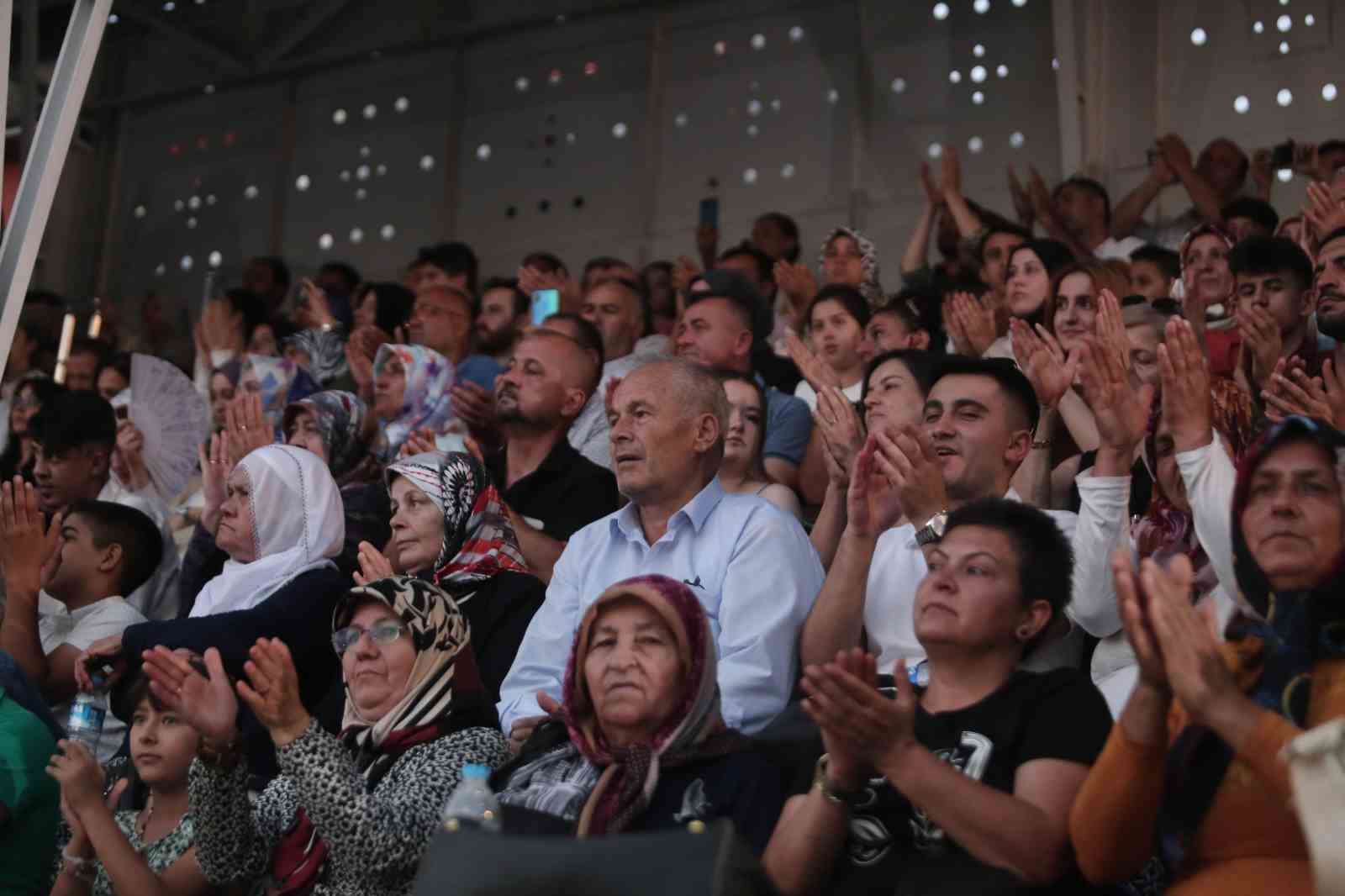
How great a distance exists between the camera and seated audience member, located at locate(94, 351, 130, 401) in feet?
23.0

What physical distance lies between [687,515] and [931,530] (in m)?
0.56

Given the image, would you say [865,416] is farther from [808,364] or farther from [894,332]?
[894,332]

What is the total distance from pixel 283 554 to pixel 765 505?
49.9 inches

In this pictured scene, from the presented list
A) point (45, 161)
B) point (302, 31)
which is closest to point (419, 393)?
point (45, 161)

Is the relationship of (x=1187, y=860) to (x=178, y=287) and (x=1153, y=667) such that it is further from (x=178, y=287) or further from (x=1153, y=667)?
(x=178, y=287)

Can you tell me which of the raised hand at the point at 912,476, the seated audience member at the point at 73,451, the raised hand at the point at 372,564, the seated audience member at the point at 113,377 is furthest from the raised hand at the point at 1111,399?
the seated audience member at the point at 113,377

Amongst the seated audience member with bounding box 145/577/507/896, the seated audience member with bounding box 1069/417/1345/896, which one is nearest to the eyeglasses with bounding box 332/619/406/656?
the seated audience member with bounding box 145/577/507/896

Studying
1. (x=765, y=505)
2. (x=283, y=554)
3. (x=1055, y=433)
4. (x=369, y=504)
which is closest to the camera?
(x=765, y=505)

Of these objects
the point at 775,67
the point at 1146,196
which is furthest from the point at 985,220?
the point at 775,67

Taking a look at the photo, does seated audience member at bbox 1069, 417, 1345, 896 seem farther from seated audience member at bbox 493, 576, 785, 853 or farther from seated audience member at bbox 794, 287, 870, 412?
seated audience member at bbox 794, 287, 870, 412

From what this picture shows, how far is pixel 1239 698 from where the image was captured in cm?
232

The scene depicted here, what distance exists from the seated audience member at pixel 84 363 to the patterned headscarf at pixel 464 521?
3.52m

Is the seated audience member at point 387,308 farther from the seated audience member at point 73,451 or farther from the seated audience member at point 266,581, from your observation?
the seated audience member at point 266,581

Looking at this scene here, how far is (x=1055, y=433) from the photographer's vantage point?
456cm
